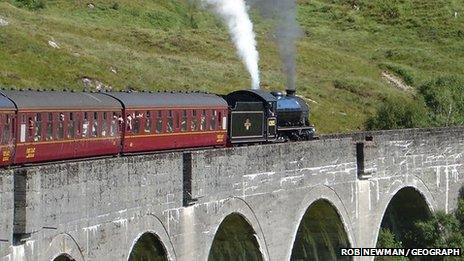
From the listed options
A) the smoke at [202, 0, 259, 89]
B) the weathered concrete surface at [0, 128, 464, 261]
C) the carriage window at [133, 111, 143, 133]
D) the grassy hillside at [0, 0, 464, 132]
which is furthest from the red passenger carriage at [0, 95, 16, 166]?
the grassy hillside at [0, 0, 464, 132]

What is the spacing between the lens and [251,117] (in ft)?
113

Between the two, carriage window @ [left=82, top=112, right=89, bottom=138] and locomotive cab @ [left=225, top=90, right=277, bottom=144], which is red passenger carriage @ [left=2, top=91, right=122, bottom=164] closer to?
carriage window @ [left=82, top=112, right=89, bottom=138]

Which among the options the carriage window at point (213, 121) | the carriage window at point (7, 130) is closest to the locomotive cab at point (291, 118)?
the carriage window at point (213, 121)

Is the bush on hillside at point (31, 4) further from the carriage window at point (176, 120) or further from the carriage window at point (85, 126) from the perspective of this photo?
the carriage window at point (85, 126)

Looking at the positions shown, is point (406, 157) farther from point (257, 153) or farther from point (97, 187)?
point (97, 187)

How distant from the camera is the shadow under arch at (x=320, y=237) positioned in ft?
114

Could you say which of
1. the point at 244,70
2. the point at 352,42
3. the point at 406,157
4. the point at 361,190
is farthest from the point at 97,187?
the point at 352,42

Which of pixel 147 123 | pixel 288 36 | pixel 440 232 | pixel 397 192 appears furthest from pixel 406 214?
pixel 147 123

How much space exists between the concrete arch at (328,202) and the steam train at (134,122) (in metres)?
3.00

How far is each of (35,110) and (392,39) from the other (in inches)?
2814

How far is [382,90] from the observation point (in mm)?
73062

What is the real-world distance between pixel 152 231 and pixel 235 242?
5702mm

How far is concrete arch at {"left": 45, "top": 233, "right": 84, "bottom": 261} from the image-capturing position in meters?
20.8

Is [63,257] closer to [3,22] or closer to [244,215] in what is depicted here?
[244,215]
